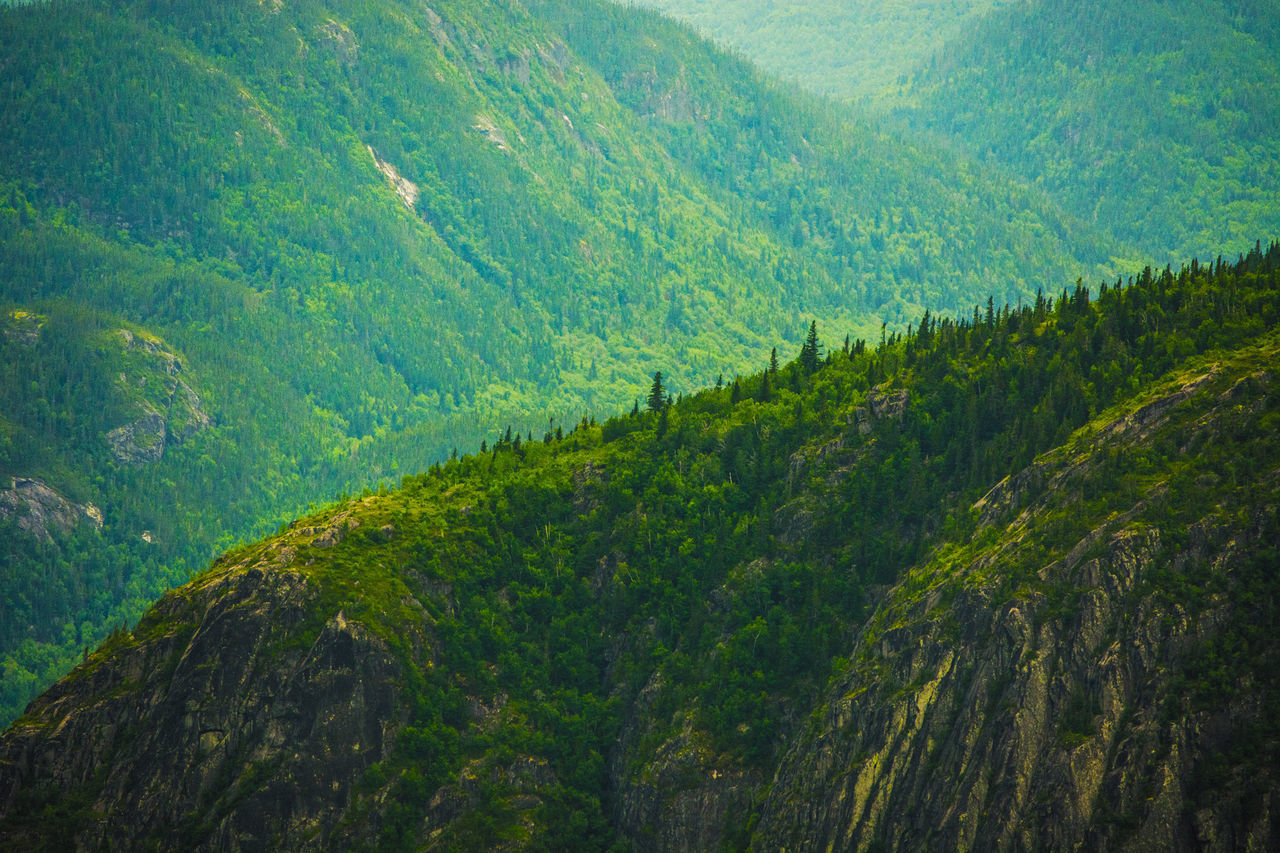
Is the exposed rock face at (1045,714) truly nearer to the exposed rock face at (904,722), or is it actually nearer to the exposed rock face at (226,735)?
the exposed rock face at (904,722)

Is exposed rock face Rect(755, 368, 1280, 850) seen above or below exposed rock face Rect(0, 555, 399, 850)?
above

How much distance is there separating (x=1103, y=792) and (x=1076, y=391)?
5535 cm

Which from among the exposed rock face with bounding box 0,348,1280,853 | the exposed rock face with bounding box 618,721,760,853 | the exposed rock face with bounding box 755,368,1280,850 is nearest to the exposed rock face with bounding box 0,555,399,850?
the exposed rock face with bounding box 0,348,1280,853

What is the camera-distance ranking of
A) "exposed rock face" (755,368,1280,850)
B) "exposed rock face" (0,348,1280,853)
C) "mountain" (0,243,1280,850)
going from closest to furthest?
1. "exposed rock face" (755,368,1280,850)
2. "exposed rock face" (0,348,1280,853)
3. "mountain" (0,243,1280,850)

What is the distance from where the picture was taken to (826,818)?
559 ft

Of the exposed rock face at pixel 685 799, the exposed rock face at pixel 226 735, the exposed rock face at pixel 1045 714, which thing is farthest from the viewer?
the exposed rock face at pixel 226 735

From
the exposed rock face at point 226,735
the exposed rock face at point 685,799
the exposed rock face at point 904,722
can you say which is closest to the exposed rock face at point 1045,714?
the exposed rock face at point 904,722

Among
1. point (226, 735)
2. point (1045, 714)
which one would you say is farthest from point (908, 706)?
point (226, 735)

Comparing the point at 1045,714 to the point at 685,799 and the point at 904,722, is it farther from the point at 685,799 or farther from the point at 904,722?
the point at 685,799

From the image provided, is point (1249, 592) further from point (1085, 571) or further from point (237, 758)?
point (237, 758)

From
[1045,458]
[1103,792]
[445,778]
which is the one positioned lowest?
[445,778]

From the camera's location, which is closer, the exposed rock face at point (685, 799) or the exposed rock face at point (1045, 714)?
the exposed rock face at point (1045, 714)

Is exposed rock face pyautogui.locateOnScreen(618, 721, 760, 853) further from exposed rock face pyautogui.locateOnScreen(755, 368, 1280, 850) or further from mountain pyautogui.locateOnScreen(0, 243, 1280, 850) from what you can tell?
exposed rock face pyautogui.locateOnScreen(755, 368, 1280, 850)

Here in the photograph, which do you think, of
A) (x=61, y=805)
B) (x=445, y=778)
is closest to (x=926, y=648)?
(x=445, y=778)
